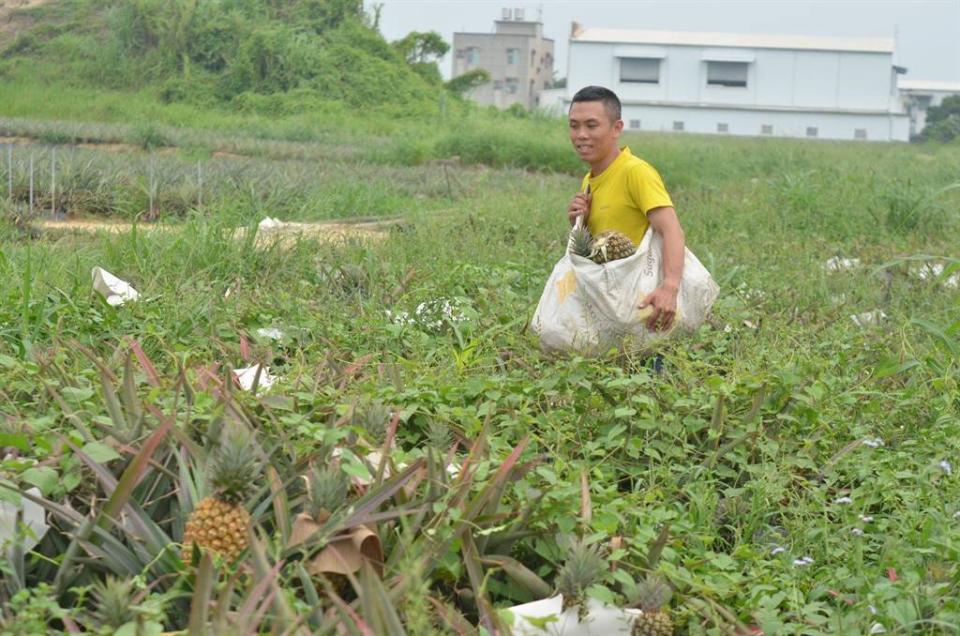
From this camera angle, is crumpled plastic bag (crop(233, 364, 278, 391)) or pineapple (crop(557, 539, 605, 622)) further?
crumpled plastic bag (crop(233, 364, 278, 391))

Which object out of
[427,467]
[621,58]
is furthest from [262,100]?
[427,467]

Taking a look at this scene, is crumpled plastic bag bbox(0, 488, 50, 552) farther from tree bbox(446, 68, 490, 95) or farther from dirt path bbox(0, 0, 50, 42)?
dirt path bbox(0, 0, 50, 42)

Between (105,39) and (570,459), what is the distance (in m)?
31.8

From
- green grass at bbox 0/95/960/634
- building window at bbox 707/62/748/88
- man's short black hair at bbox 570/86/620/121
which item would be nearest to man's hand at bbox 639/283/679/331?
green grass at bbox 0/95/960/634

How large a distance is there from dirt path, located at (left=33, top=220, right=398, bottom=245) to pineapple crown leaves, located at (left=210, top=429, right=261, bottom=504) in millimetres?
3915

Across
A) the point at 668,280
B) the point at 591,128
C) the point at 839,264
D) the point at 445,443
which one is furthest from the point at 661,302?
the point at 839,264

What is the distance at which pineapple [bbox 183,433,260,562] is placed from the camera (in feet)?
8.56

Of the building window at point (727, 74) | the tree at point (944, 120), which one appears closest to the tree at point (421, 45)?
the building window at point (727, 74)

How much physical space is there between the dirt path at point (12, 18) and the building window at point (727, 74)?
22190 millimetres

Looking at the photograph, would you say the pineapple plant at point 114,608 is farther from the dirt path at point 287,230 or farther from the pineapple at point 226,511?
the dirt path at point 287,230

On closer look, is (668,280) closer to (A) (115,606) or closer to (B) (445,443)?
(B) (445,443)

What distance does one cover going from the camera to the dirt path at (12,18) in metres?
36.0

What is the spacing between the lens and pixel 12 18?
121 feet

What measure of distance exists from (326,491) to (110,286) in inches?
115
